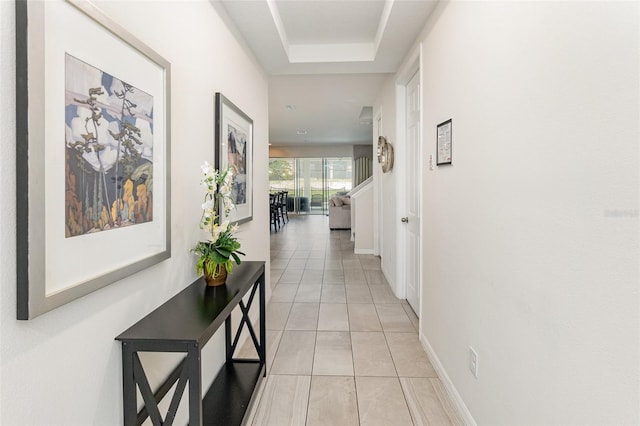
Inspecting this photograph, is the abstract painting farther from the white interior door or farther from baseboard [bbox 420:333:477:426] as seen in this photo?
the white interior door

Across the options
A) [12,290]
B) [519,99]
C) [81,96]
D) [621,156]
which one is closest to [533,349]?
[621,156]

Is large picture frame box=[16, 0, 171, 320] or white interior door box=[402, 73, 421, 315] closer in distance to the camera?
large picture frame box=[16, 0, 171, 320]

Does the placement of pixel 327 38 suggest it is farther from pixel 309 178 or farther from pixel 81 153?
pixel 309 178

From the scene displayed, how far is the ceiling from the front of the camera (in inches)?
94.3

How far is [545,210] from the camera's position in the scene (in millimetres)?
1149

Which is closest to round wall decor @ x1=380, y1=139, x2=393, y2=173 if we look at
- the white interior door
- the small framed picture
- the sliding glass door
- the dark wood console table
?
the white interior door

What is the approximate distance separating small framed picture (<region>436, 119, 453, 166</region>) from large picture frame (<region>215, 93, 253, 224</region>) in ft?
4.40

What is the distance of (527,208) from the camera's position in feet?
4.11

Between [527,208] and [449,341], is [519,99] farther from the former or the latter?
[449,341]

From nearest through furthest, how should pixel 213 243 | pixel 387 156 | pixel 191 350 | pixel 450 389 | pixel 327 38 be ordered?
pixel 191 350
pixel 213 243
pixel 450 389
pixel 327 38
pixel 387 156

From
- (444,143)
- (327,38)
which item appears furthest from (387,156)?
(444,143)

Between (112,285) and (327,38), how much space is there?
2926mm

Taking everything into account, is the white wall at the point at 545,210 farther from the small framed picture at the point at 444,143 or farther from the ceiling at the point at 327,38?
the ceiling at the point at 327,38

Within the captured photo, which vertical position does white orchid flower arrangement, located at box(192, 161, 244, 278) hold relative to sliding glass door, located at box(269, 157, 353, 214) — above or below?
below
